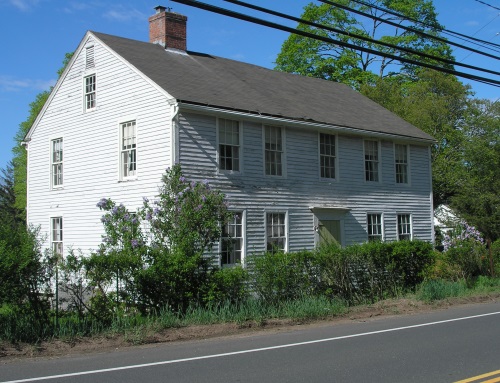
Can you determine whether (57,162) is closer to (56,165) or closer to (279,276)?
(56,165)

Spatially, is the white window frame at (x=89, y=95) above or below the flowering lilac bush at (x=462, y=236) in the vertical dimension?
above

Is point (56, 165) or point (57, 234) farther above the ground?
point (56, 165)

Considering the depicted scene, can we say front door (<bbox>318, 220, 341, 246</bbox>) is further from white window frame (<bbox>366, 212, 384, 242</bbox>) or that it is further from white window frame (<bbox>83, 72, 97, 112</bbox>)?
white window frame (<bbox>83, 72, 97, 112</bbox>)

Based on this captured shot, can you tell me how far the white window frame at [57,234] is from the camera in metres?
20.5

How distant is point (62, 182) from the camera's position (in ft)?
67.7

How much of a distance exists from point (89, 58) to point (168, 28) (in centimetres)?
327

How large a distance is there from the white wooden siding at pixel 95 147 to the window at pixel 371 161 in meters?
9.05

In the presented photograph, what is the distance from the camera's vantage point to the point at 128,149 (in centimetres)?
1822

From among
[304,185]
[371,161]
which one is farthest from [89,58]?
[371,161]

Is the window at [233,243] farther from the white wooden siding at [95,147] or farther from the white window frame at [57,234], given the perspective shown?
the white window frame at [57,234]

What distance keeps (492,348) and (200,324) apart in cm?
568

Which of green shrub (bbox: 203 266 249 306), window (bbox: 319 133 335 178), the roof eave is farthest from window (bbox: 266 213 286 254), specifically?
green shrub (bbox: 203 266 249 306)

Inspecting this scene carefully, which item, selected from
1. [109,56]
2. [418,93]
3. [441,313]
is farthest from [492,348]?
[418,93]

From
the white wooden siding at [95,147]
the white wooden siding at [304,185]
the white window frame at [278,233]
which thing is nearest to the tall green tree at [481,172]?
the white wooden siding at [304,185]
